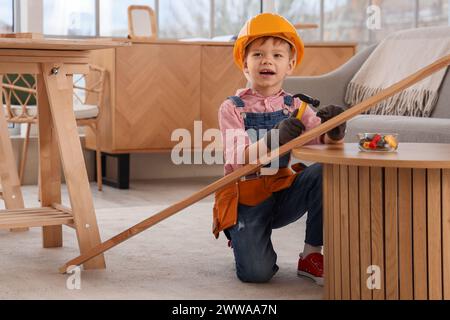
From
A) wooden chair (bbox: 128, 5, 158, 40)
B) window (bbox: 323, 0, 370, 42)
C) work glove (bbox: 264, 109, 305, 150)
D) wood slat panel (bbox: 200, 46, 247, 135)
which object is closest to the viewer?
work glove (bbox: 264, 109, 305, 150)

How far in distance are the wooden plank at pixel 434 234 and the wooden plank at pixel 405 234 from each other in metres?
0.04

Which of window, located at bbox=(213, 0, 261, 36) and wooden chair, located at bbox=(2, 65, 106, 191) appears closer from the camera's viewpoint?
wooden chair, located at bbox=(2, 65, 106, 191)

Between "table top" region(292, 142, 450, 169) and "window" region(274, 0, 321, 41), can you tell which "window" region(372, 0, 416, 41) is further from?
"table top" region(292, 142, 450, 169)

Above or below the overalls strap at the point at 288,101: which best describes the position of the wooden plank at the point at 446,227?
below

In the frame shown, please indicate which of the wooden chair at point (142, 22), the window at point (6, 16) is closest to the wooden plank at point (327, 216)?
the wooden chair at point (142, 22)

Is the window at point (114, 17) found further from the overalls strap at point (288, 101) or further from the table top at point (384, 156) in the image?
the table top at point (384, 156)

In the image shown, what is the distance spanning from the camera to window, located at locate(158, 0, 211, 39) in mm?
5344

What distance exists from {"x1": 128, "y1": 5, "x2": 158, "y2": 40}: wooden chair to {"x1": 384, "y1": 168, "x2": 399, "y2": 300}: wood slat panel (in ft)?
10.9

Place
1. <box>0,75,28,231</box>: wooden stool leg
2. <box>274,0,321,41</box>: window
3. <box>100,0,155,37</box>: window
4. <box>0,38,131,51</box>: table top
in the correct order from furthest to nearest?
<box>274,0,321,41</box>: window → <box>100,0,155,37</box>: window → <box>0,75,28,231</box>: wooden stool leg → <box>0,38,131,51</box>: table top

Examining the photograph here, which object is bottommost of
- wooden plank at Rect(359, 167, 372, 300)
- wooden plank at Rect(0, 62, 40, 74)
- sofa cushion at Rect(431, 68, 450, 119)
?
wooden plank at Rect(359, 167, 372, 300)

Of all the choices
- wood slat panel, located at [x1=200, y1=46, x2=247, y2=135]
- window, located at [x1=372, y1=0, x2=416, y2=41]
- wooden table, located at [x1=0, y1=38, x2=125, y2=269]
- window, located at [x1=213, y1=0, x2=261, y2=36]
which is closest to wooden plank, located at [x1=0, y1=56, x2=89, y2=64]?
wooden table, located at [x1=0, y1=38, x2=125, y2=269]

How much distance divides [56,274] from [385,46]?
2.22 m

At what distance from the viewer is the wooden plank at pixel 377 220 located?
1868 millimetres
